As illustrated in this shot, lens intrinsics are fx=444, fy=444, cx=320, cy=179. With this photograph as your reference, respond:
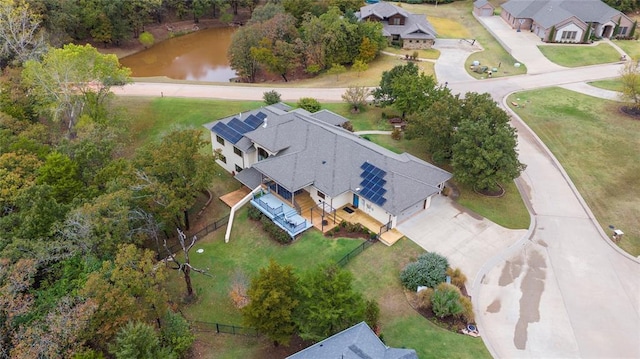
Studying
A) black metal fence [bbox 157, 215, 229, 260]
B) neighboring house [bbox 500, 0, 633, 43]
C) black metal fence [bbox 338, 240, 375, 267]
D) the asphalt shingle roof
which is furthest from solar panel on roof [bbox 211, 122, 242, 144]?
neighboring house [bbox 500, 0, 633, 43]

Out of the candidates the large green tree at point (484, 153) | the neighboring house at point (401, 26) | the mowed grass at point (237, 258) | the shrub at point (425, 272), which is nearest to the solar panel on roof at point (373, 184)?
the mowed grass at point (237, 258)

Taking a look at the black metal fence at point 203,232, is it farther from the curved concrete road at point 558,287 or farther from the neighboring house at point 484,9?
the neighboring house at point 484,9

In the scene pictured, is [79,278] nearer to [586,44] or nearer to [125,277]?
[125,277]

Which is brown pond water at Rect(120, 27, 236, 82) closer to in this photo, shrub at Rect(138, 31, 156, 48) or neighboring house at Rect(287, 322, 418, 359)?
shrub at Rect(138, 31, 156, 48)

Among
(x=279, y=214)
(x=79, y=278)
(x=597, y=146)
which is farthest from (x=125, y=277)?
(x=597, y=146)

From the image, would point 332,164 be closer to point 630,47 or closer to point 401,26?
point 401,26

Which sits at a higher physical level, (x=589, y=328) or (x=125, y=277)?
(x=125, y=277)
